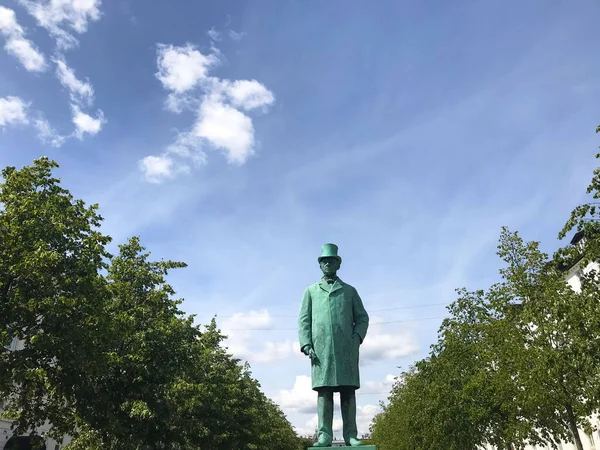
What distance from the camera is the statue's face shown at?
29.1 feet

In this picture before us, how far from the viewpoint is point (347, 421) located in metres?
8.11

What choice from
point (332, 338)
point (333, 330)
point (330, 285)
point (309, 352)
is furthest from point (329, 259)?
point (309, 352)

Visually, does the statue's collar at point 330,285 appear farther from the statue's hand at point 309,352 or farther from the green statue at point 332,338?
the statue's hand at point 309,352

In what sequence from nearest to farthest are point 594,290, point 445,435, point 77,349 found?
point 594,290 → point 77,349 → point 445,435

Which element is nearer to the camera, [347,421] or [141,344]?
[347,421]

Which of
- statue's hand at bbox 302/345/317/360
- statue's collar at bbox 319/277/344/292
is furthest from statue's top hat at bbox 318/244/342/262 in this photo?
statue's hand at bbox 302/345/317/360

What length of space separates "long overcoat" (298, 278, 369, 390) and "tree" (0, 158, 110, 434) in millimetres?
8960

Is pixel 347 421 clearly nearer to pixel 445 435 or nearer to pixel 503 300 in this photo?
pixel 503 300

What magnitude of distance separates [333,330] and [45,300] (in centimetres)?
973

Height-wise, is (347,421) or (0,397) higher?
(0,397)

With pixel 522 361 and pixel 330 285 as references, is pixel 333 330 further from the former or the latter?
pixel 522 361

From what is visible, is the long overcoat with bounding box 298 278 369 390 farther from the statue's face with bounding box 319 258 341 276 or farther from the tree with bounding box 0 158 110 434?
the tree with bounding box 0 158 110 434

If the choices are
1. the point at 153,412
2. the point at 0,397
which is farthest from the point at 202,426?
the point at 0,397

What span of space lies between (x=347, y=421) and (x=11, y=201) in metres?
13.7
